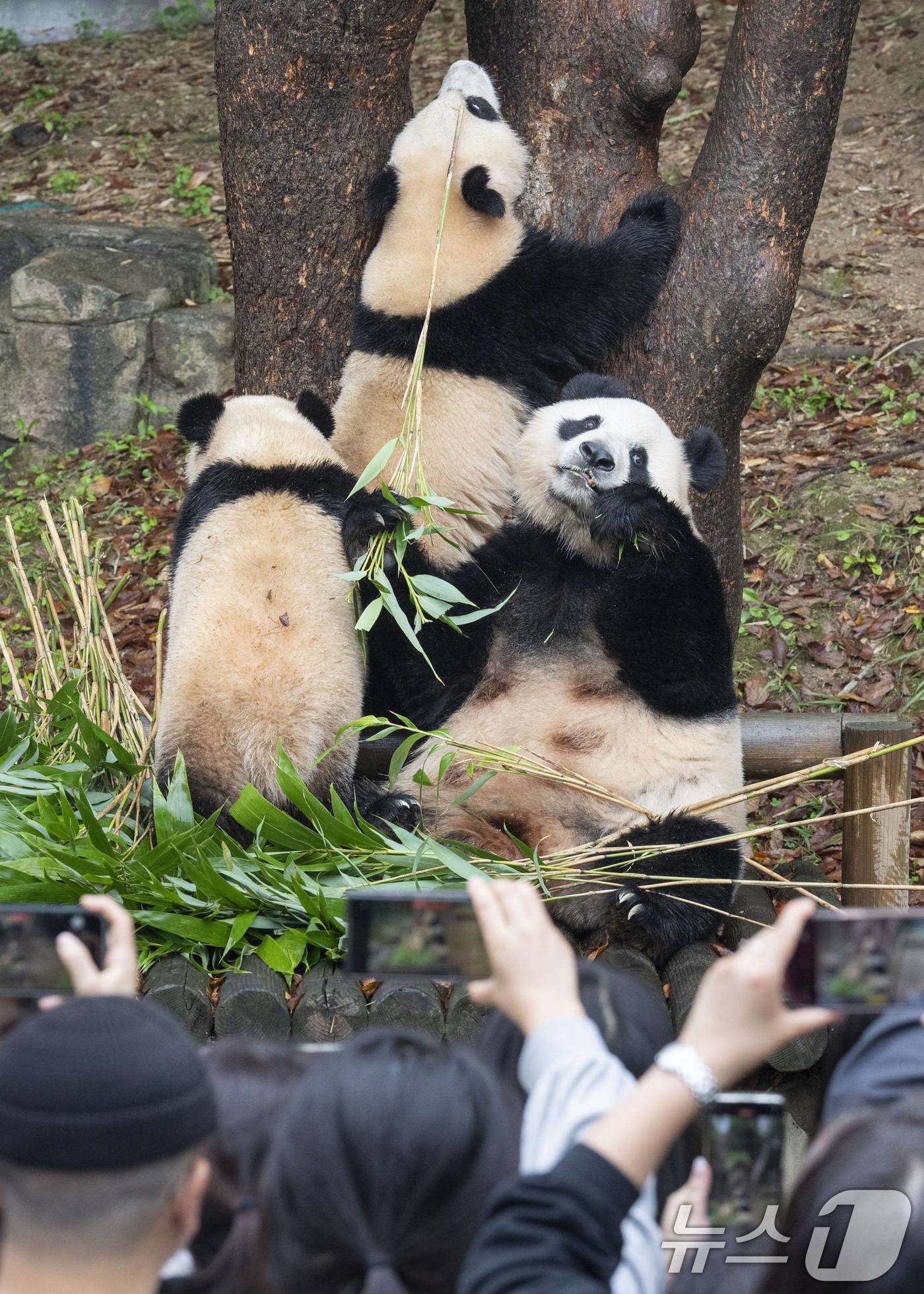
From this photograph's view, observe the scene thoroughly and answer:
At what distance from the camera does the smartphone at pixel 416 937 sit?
5.11 ft

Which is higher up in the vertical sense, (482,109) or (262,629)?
(482,109)

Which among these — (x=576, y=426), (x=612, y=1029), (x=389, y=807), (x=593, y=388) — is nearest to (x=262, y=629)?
(x=389, y=807)

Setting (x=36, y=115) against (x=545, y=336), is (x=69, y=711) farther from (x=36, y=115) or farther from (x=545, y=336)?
(x=36, y=115)

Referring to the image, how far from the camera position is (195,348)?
271 inches

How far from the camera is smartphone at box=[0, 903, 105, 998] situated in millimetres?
1499

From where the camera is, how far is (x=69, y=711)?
3.74 metres

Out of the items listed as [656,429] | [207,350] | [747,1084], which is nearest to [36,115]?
[207,350]

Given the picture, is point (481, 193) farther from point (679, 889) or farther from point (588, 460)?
point (679, 889)

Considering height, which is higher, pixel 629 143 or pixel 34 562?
pixel 629 143

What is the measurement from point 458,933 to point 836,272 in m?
6.19

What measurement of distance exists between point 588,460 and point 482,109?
4.13ft

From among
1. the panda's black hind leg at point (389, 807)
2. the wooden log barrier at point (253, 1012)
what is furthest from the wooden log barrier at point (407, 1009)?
the panda's black hind leg at point (389, 807)

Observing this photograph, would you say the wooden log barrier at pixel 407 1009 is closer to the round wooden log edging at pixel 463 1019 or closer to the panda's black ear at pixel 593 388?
the round wooden log edging at pixel 463 1019

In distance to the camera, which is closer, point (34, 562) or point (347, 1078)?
point (347, 1078)
